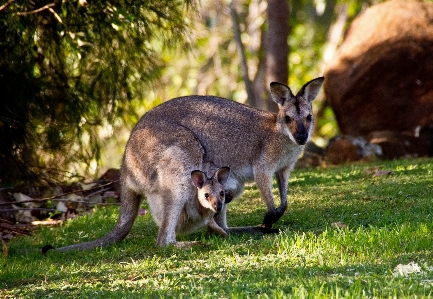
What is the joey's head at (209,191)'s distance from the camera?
6266mm

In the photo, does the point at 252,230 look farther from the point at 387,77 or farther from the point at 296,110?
the point at 387,77

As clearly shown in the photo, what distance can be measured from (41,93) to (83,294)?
5.22 metres

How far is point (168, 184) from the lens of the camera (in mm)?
6336

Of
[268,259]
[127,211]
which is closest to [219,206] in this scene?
[127,211]

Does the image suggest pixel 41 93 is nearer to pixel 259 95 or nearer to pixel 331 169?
pixel 331 169

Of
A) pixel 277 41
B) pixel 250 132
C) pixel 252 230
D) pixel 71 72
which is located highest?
pixel 277 41

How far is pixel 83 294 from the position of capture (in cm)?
469

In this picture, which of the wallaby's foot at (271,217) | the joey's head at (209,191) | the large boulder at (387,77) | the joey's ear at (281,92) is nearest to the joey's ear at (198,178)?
the joey's head at (209,191)

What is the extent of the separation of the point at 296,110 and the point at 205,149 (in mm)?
979

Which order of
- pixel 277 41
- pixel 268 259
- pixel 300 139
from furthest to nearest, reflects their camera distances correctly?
1. pixel 277 41
2. pixel 300 139
3. pixel 268 259

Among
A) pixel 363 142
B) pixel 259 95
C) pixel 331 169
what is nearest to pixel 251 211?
pixel 331 169

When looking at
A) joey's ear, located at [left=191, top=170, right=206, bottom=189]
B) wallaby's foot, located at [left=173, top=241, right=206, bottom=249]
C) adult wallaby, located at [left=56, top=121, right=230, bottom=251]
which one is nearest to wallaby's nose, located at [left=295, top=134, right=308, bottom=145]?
adult wallaby, located at [left=56, top=121, right=230, bottom=251]

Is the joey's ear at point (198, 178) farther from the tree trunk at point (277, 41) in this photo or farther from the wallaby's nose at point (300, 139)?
the tree trunk at point (277, 41)

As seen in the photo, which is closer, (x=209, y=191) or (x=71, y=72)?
(x=209, y=191)
